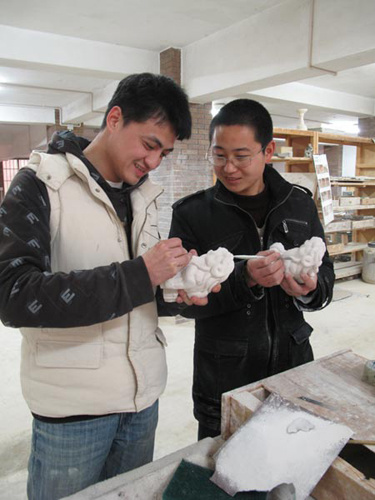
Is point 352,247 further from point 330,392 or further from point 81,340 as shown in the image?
point 81,340

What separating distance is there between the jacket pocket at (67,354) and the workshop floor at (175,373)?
1652mm

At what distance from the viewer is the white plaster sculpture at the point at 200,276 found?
1.29m

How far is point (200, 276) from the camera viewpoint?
131 centimetres

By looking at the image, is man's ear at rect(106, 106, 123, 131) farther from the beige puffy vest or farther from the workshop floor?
the workshop floor

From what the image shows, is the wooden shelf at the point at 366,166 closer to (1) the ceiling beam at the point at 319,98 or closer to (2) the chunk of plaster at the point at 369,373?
(1) the ceiling beam at the point at 319,98

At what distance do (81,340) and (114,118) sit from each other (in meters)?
0.69

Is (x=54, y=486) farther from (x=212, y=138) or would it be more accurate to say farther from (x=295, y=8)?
(x=295, y=8)

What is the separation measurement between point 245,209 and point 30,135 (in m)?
11.7

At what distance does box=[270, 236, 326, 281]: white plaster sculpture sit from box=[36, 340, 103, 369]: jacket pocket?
71 centimetres

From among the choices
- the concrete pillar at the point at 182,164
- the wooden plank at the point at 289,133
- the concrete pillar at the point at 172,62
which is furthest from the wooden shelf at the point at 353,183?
the concrete pillar at the point at 172,62

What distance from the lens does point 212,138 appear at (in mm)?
1671

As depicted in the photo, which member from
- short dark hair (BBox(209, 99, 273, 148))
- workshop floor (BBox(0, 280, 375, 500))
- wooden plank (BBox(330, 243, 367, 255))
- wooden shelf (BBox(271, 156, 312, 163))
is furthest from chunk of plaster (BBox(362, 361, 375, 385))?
wooden plank (BBox(330, 243, 367, 255))

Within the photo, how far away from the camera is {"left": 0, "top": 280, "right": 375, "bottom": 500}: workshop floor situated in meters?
2.68

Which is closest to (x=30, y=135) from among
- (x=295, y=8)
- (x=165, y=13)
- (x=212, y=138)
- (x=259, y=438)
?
A: (x=165, y=13)
